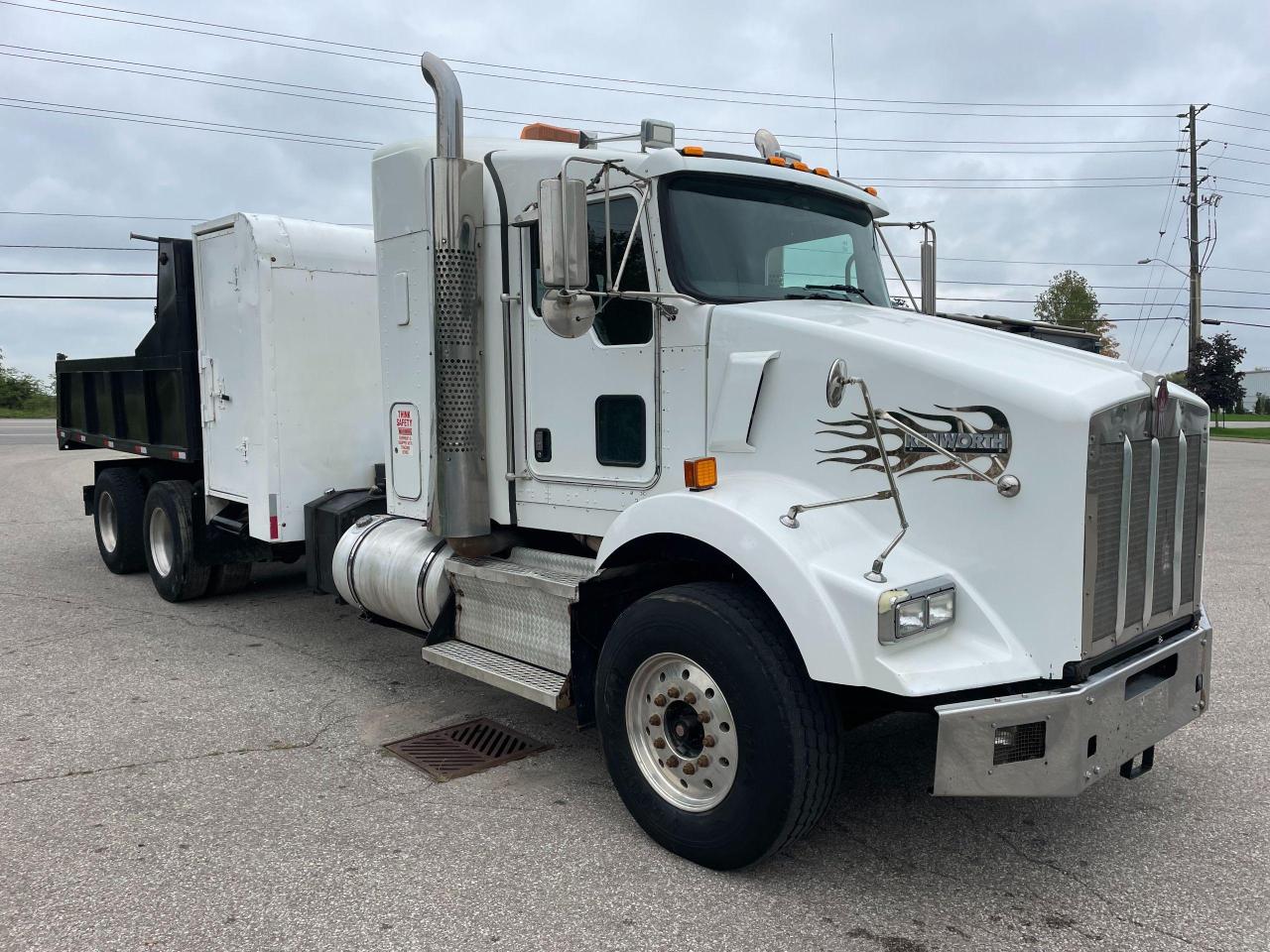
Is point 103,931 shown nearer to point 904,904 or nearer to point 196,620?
point 904,904

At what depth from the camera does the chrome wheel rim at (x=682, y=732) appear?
144 inches

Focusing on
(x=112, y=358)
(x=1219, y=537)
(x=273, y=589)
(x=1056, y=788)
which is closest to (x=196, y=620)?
(x=273, y=589)

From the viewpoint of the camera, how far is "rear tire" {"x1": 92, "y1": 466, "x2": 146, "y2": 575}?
8.94 m

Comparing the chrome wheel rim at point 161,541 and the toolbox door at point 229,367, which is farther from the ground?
the toolbox door at point 229,367

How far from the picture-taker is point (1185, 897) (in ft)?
11.5

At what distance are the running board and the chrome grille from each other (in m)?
2.15

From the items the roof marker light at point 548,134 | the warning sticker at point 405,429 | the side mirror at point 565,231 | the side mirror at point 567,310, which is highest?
the roof marker light at point 548,134

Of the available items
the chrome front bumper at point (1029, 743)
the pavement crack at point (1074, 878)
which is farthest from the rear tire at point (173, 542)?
the chrome front bumper at point (1029, 743)

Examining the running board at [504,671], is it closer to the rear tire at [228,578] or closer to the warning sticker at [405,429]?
the warning sticker at [405,429]

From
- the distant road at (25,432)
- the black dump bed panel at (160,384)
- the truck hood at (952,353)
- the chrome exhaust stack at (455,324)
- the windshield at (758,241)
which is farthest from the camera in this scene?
the distant road at (25,432)

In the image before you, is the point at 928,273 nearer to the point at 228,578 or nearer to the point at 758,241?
the point at 758,241

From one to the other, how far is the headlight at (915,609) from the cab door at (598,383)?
4.73 ft

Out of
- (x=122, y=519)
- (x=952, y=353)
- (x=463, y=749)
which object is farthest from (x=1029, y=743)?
(x=122, y=519)

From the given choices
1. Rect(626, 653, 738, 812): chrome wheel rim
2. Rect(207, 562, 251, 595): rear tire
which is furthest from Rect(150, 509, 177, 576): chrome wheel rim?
Rect(626, 653, 738, 812): chrome wheel rim
